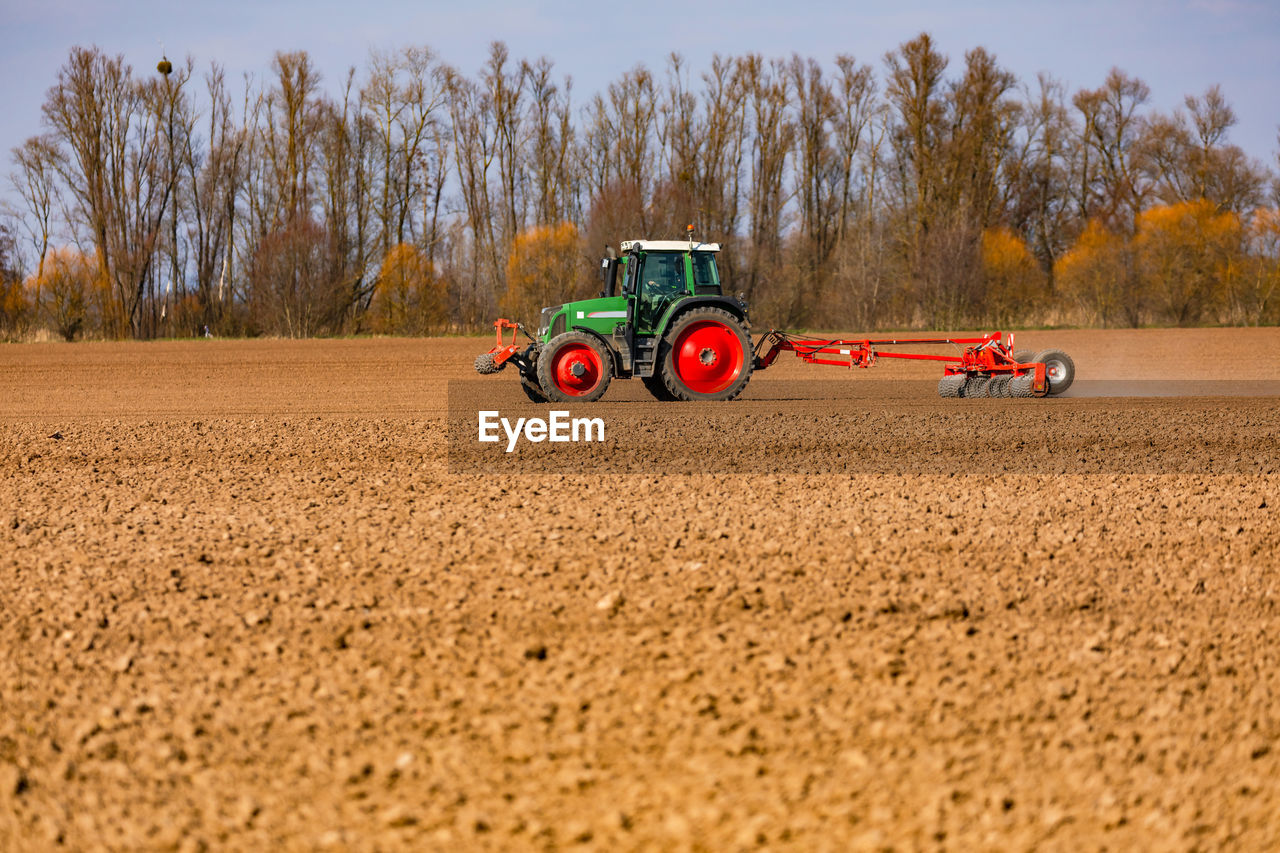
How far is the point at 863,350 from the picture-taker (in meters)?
14.2

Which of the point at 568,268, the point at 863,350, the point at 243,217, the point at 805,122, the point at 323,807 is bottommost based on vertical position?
the point at 323,807

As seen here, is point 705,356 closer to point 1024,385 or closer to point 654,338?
point 654,338

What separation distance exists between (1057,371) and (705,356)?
181 inches

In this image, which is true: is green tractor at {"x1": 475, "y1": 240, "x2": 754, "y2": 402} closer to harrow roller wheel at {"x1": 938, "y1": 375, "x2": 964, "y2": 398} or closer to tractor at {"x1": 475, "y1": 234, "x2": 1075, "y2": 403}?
tractor at {"x1": 475, "y1": 234, "x2": 1075, "y2": 403}

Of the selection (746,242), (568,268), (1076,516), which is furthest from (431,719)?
(746,242)

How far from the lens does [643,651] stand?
4.75 m

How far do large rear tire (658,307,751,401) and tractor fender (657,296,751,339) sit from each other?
68mm

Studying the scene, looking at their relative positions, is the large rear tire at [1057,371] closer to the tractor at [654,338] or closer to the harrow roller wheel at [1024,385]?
the harrow roller wheel at [1024,385]

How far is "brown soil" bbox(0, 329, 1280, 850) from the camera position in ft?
11.4

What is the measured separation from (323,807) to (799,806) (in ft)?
4.76

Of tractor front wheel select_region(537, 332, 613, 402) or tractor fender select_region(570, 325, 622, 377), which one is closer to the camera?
tractor front wheel select_region(537, 332, 613, 402)

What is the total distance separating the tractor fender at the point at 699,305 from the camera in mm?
13523

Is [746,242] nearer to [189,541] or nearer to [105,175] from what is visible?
[105,175]

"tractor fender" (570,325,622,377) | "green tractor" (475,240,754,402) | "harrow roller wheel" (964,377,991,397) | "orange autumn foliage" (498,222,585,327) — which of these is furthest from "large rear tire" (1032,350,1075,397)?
"orange autumn foliage" (498,222,585,327)
